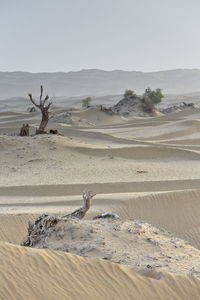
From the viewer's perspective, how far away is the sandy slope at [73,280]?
499cm

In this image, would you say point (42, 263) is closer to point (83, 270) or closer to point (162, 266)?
point (83, 270)

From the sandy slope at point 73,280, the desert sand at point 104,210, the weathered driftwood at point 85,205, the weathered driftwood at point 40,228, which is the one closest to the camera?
the sandy slope at point 73,280

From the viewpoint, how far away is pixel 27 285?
4.99 meters

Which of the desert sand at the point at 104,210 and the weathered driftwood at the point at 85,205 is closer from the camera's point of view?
the desert sand at the point at 104,210

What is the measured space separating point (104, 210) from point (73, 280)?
18.2 feet

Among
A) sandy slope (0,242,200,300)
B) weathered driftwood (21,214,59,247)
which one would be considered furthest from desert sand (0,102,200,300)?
weathered driftwood (21,214,59,247)

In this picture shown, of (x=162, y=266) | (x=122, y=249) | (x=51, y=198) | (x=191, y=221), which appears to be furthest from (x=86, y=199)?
(x=51, y=198)

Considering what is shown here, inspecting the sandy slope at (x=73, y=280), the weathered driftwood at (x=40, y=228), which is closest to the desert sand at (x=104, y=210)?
the sandy slope at (x=73, y=280)

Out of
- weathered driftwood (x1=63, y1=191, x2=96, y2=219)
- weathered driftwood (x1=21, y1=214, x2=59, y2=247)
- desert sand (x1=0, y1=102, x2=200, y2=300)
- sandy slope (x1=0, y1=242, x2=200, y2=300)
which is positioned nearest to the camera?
sandy slope (x1=0, y1=242, x2=200, y2=300)

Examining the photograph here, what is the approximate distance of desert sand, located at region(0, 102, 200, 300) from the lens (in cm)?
526

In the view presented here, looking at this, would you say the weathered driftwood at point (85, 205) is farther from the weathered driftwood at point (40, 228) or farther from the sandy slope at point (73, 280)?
the sandy slope at point (73, 280)

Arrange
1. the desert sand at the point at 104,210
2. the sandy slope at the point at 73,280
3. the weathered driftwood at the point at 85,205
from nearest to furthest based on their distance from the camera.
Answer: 1. the sandy slope at the point at 73,280
2. the desert sand at the point at 104,210
3. the weathered driftwood at the point at 85,205

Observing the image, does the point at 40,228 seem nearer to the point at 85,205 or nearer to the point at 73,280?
the point at 85,205

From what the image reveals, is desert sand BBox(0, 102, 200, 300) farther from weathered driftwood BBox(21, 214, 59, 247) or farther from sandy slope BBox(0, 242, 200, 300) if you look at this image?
weathered driftwood BBox(21, 214, 59, 247)
